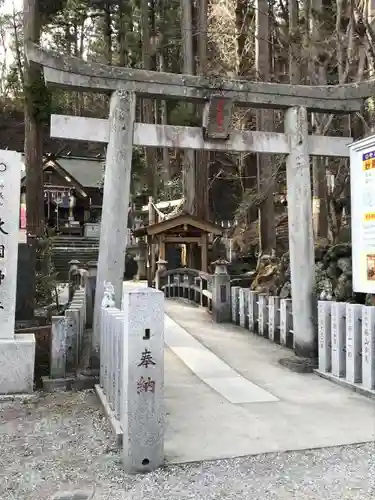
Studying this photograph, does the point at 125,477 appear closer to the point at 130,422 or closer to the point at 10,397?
the point at 130,422

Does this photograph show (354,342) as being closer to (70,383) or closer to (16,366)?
(70,383)

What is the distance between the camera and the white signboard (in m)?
6.17

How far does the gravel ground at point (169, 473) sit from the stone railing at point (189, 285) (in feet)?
28.3

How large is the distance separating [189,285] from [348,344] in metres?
9.44

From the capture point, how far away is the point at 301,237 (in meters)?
7.43

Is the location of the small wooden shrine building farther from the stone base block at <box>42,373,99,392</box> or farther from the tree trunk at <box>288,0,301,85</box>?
the stone base block at <box>42,373,99,392</box>

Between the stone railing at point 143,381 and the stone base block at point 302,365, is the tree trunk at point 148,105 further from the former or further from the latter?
the stone railing at point 143,381

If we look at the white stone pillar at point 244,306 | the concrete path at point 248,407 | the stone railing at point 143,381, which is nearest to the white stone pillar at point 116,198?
the concrete path at point 248,407

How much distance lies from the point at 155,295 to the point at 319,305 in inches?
146

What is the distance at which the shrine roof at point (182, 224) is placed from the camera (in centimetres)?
1780

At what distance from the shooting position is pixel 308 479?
3.60 metres

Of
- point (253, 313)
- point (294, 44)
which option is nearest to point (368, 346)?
point (253, 313)

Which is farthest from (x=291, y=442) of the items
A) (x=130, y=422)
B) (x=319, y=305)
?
(x=319, y=305)

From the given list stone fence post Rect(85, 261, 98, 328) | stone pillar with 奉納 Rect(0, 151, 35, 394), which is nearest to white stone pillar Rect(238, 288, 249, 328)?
stone fence post Rect(85, 261, 98, 328)
